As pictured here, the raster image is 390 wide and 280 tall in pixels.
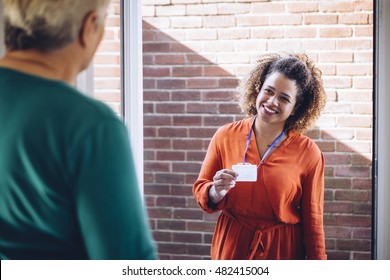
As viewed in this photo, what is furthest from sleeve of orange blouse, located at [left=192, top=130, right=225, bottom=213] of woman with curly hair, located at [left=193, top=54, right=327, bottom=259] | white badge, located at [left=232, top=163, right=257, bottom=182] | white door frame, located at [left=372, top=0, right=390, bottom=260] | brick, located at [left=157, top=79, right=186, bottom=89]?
brick, located at [left=157, top=79, right=186, bottom=89]

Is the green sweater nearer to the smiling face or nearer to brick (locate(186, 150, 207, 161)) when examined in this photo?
the smiling face

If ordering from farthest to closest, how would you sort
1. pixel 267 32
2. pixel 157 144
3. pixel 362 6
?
1. pixel 157 144
2. pixel 267 32
3. pixel 362 6

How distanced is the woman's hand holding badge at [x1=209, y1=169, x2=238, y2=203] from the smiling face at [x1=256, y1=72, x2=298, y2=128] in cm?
25

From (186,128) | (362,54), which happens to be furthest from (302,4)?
(186,128)

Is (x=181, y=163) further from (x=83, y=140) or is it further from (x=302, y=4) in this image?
(x=83, y=140)

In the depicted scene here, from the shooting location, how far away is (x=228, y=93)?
2602 millimetres

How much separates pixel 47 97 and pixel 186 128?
78.7 inches

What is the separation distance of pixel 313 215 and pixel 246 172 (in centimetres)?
26

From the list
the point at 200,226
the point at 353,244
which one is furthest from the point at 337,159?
the point at 200,226

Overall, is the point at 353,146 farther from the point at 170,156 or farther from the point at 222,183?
the point at 222,183

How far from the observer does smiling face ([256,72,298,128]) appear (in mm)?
1708

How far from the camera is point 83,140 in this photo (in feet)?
2.23

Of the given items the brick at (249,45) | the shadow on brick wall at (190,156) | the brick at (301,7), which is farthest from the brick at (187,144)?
the brick at (301,7)

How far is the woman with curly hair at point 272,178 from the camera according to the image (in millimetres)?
1646
